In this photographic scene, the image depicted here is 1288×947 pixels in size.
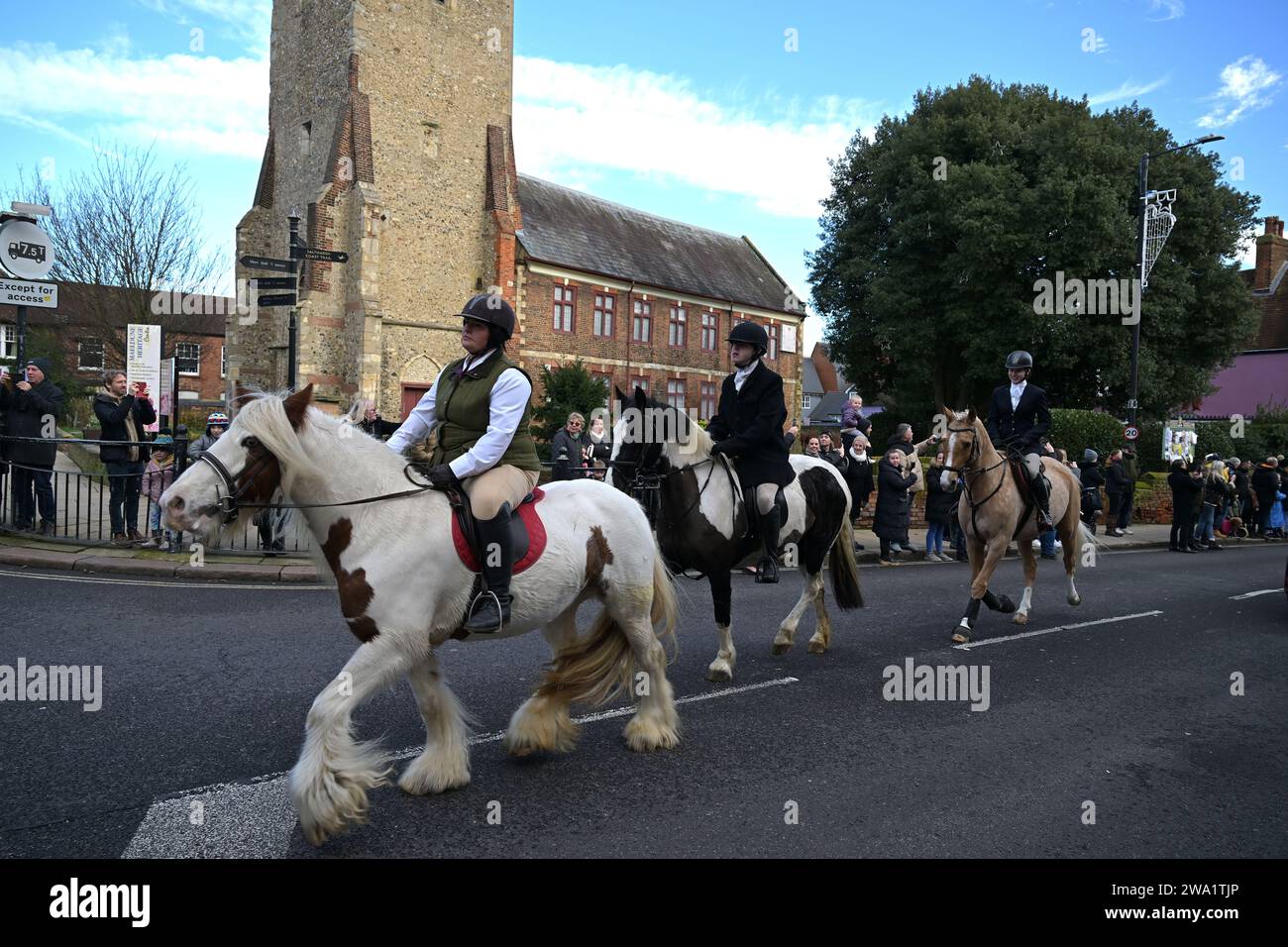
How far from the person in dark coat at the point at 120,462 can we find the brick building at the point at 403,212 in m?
18.3

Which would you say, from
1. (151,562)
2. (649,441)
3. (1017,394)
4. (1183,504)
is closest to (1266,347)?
(1183,504)

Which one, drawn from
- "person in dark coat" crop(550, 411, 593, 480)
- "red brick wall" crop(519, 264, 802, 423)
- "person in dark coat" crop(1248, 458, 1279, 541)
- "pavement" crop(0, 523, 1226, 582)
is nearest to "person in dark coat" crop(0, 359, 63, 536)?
"pavement" crop(0, 523, 1226, 582)

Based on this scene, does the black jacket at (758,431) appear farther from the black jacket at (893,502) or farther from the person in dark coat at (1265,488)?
the person in dark coat at (1265,488)

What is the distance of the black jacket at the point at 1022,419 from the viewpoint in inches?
369

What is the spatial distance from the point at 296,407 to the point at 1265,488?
87.5 feet

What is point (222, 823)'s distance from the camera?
369cm

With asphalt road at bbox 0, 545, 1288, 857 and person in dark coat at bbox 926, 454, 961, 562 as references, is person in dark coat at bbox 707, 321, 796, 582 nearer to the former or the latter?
asphalt road at bbox 0, 545, 1288, 857

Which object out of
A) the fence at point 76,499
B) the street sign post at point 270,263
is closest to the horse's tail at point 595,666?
the fence at point 76,499

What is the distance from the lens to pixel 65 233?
31609 millimetres

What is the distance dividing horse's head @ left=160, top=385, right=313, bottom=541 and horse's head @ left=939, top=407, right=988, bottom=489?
669cm

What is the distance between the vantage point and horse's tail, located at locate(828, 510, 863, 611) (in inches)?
305
